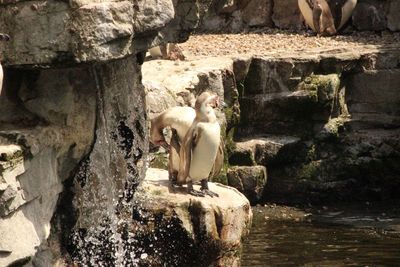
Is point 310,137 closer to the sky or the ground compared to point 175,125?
closer to the ground

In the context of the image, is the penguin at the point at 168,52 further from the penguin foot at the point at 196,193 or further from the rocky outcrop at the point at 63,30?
the rocky outcrop at the point at 63,30

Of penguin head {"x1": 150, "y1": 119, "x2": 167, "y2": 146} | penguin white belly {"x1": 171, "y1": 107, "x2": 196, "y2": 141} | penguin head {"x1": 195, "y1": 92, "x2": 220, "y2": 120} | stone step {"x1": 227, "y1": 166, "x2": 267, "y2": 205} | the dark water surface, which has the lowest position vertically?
the dark water surface

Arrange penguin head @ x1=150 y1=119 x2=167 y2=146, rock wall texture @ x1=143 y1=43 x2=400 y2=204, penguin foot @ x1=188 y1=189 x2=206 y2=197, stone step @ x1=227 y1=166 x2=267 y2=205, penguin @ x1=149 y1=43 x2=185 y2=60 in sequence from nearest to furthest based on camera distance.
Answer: penguin foot @ x1=188 y1=189 x2=206 y2=197
penguin head @ x1=150 y1=119 x2=167 y2=146
stone step @ x1=227 y1=166 x2=267 y2=205
rock wall texture @ x1=143 y1=43 x2=400 y2=204
penguin @ x1=149 y1=43 x2=185 y2=60

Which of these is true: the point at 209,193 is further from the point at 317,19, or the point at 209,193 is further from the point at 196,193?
the point at 317,19

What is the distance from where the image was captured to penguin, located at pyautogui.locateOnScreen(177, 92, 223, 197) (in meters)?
9.84

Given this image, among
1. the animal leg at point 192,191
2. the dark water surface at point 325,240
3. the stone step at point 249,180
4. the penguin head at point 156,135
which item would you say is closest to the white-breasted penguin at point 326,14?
the stone step at point 249,180

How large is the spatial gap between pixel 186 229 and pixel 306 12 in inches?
353

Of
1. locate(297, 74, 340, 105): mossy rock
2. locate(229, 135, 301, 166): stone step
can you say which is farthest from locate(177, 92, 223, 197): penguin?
locate(297, 74, 340, 105): mossy rock

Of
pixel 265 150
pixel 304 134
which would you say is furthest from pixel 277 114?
pixel 265 150

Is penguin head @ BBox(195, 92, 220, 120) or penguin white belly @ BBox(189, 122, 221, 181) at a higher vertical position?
penguin head @ BBox(195, 92, 220, 120)

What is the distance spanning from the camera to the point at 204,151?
32.6ft

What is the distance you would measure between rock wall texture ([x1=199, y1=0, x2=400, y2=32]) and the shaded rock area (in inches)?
343

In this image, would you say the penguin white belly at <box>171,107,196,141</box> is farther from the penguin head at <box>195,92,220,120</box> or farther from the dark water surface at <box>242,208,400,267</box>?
the dark water surface at <box>242,208,400,267</box>

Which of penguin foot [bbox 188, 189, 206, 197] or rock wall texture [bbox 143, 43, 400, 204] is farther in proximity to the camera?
rock wall texture [bbox 143, 43, 400, 204]
